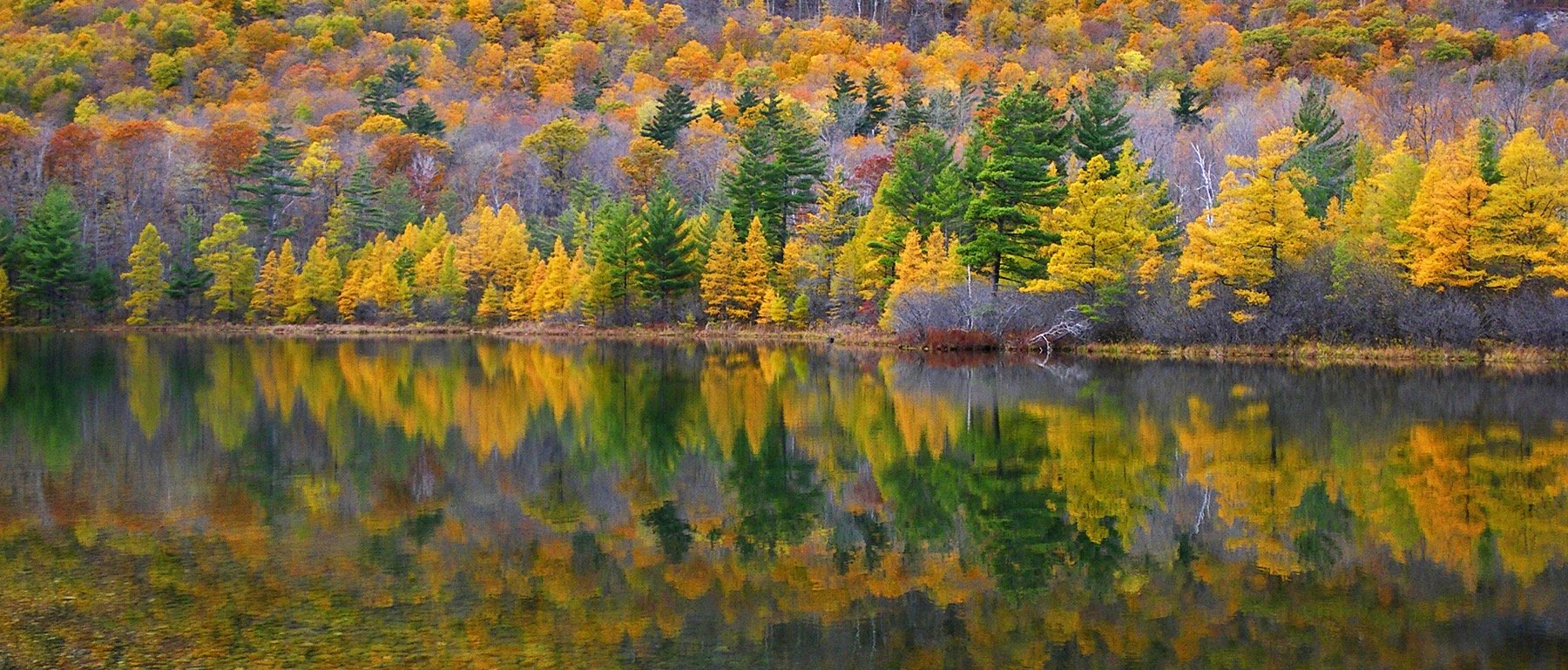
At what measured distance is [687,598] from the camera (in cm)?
1027

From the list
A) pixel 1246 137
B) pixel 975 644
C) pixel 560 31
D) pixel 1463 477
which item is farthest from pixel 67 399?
pixel 560 31

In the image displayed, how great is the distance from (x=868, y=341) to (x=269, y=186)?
52.0 meters

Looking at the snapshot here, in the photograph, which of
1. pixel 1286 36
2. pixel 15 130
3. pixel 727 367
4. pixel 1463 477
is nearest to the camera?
pixel 1463 477

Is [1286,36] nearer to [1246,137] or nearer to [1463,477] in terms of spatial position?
[1246,137]

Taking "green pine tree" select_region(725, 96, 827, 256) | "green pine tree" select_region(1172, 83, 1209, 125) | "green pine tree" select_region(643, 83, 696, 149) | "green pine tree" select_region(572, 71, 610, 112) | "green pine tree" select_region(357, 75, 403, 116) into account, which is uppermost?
"green pine tree" select_region(572, 71, 610, 112)

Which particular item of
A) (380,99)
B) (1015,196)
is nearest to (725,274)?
(1015,196)

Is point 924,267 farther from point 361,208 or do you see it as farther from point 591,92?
point 591,92

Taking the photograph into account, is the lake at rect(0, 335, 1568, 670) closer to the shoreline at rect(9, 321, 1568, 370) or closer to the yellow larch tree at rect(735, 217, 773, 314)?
the shoreline at rect(9, 321, 1568, 370)

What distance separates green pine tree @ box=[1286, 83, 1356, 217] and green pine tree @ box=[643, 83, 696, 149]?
158 feet

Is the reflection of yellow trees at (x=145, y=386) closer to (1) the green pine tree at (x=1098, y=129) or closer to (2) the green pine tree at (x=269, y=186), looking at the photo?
(1) the green pine tree at (x=1098, y=129)

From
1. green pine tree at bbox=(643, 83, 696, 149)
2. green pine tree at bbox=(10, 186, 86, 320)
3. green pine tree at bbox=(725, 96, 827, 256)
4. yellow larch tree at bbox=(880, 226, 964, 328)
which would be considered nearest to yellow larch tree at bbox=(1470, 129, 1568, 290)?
yellow larch tree at bbox=(880, 226, 964, 328)

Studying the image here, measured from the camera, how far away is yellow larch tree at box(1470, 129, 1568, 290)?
35719 mm

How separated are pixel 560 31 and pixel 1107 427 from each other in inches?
5309

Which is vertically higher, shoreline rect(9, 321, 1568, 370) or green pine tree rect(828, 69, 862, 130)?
green pine tree rect(828, 69, 862, 130)
